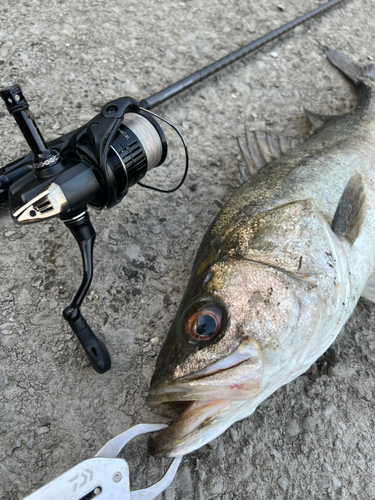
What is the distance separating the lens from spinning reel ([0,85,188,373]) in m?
1.37

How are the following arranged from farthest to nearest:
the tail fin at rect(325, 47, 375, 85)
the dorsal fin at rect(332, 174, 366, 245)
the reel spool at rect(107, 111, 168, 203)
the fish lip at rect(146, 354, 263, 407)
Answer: the tail fin at rect(325, 47, 375, 85)
the dorsal fin at rect(332, 174, 366, 245)
the reel spool at rect(107, 111, 168, 203)
the fish lip at rect(146, 354, 263, 407)

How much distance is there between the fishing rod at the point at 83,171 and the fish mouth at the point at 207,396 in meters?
0.52

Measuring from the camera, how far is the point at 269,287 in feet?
4.84

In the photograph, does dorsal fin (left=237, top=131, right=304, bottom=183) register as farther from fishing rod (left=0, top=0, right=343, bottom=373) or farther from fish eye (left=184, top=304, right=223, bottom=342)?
fish eye (left=184, top=304, right=223, bottom=342)

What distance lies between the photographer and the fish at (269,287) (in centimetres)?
131

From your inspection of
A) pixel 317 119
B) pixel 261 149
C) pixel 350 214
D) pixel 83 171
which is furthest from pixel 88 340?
pixel 317 119

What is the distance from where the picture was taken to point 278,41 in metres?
3.33

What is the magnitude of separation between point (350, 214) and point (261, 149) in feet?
2.60

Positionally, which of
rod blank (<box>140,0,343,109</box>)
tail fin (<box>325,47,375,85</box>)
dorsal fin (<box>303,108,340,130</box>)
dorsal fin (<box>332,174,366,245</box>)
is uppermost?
rod blank (<box>140,0,343,109</box>)

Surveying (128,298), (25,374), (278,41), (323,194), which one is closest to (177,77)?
(278,41)

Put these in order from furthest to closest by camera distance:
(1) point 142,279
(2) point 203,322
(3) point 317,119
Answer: (3) point 317,119 → (1) point 142,279 → (2) point 203,322

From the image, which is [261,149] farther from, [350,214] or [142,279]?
[142,279]

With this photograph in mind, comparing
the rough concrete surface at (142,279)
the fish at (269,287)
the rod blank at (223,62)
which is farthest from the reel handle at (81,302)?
the rod blank at (223,62)

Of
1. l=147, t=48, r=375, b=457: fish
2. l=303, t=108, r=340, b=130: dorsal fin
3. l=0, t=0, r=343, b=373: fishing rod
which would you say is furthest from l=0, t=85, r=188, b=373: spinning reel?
l=303, t=108, r=340, b=130: dorsal fin
